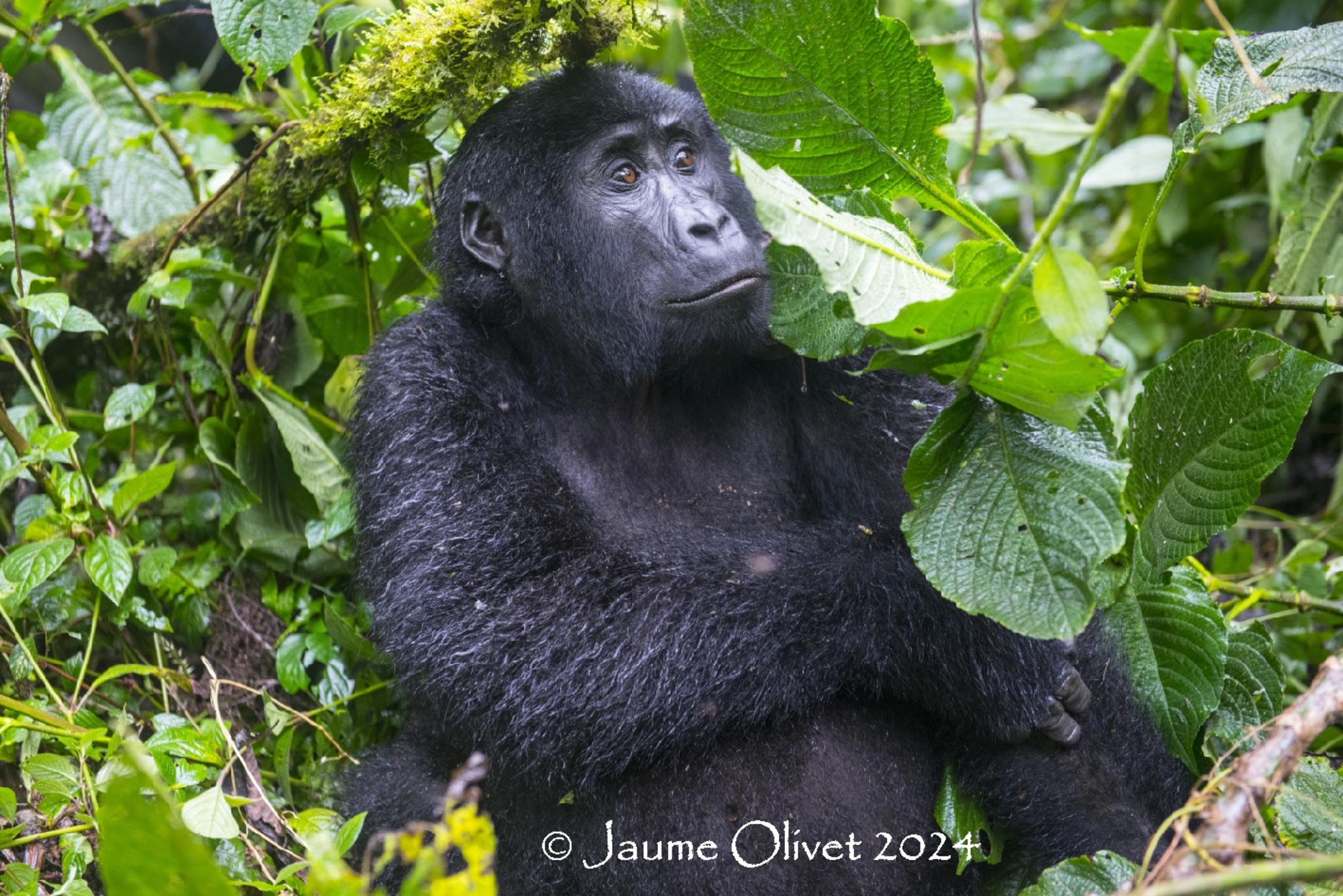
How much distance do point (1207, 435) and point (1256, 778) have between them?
0.88 meters

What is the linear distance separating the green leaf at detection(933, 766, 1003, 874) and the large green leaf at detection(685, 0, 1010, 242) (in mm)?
1146

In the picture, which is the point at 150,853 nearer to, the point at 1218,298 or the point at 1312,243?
the point at 1218,298

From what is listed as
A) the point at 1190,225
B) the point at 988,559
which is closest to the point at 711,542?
the point at 988,559

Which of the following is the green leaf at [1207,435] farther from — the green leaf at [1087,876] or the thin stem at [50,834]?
the thin stem at [50,834]

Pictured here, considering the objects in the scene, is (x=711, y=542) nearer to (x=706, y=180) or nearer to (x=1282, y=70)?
(x=706, y=180)

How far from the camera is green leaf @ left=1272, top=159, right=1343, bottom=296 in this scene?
340 centimetres

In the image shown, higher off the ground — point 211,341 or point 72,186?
point 72,186

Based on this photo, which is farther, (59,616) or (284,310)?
(284,310)

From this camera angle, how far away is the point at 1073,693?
8.01ft

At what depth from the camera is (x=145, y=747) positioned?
7.89ft

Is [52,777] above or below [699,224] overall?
below

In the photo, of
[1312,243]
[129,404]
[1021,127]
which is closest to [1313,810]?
[1312,243]

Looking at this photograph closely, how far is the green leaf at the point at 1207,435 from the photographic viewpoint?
80.0 inches

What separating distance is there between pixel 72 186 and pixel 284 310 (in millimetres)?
791
